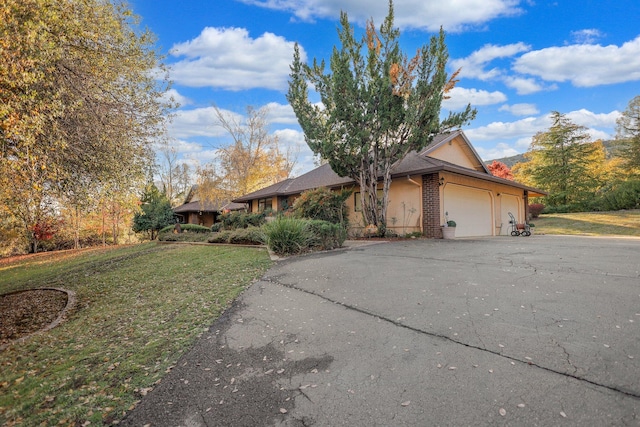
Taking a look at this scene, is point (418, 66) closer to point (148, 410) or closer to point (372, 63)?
point (372, 63)

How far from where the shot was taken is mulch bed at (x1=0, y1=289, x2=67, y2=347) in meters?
4.93

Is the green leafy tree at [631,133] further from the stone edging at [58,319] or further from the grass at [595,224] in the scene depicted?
the stone edging at [58,319]

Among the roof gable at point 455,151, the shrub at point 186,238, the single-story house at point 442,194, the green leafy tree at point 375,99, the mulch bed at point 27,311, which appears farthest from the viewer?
the shrub at point 186,238

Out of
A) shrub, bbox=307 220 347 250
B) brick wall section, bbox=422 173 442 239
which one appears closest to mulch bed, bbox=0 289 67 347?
shrub, bbox=307 220 347 250

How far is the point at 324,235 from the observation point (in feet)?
30.8

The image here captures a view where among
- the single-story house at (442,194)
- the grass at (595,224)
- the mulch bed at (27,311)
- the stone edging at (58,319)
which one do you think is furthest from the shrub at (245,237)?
the grass at (595,224)

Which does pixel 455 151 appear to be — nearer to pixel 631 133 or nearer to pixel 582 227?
pixel 582 227

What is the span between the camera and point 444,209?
1248 cm

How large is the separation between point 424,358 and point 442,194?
34.9ft

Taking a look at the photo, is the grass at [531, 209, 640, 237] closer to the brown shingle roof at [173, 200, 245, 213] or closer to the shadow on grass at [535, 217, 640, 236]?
the shadow on grass at [535, 217, 640, 236]

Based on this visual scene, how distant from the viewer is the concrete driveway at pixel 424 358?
200 centimetres

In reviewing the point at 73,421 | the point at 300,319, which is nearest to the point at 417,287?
the point at 300,319

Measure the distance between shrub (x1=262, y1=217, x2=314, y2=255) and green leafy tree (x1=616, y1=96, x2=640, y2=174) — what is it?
28.7 meters

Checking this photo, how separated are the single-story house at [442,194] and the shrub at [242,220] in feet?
6.76
